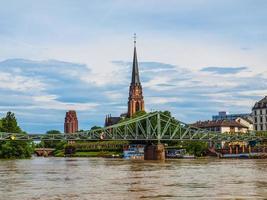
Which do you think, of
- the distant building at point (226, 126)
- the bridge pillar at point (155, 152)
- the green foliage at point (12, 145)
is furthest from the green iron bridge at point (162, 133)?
the distant building at point (226, 126)

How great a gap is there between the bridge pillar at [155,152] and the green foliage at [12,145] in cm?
2757

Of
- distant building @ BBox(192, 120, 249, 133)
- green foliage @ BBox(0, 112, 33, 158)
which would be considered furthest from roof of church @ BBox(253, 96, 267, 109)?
green foliage @ BBox(0, 112, 33, 158)

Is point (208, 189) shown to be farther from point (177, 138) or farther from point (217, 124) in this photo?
point (217, 124)

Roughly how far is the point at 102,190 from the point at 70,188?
9.72ft

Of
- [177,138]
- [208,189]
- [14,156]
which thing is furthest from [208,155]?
[208,189]

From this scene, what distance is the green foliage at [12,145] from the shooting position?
125562mm

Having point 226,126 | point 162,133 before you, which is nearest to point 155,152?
point 162,133

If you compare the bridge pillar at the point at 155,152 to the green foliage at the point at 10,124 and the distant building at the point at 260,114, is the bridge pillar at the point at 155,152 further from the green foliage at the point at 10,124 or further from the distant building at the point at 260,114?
the distant building at the point at 260,114

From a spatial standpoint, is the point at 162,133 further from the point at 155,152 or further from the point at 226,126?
the point at 226,126

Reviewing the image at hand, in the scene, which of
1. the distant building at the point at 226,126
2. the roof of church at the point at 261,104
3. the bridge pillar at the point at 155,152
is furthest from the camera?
the distant building at the point at 226,126

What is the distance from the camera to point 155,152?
12756 centimetres

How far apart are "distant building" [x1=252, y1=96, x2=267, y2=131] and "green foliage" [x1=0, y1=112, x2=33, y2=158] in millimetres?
73202

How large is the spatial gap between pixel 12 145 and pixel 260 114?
80867mm

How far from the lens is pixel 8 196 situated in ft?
125
